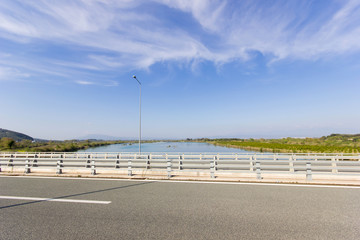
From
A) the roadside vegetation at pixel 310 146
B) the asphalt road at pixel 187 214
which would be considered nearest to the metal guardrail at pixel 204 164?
the asphalt road at pixel 187 214

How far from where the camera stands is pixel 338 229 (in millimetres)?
4098

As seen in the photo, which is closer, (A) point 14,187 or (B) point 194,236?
(B) point 194,236

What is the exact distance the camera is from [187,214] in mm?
4988

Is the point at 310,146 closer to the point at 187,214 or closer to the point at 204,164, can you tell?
the point at 204,164

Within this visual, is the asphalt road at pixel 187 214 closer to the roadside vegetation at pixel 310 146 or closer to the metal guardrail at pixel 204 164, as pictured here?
the metal guardrail at pixel 204 164

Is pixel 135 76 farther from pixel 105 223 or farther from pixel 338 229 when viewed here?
pixel 338 229

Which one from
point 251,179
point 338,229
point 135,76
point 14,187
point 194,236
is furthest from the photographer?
point 135,76

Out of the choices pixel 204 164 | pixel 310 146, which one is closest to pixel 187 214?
pixel 204 164

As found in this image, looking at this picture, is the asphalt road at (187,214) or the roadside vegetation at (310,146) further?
the roadside vegetation at (310,146)

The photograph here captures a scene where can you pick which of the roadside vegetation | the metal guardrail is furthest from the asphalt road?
the roadside vegetation

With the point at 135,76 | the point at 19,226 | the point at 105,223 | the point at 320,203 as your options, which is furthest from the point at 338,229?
the point at 135,76

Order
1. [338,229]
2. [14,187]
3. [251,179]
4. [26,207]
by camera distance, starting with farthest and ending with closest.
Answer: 1. [251,179]
2. [14,187]
3. [26,207]
4. [338,229]

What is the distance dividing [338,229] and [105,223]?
510 centimetres

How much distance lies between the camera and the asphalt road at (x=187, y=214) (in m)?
3.95
